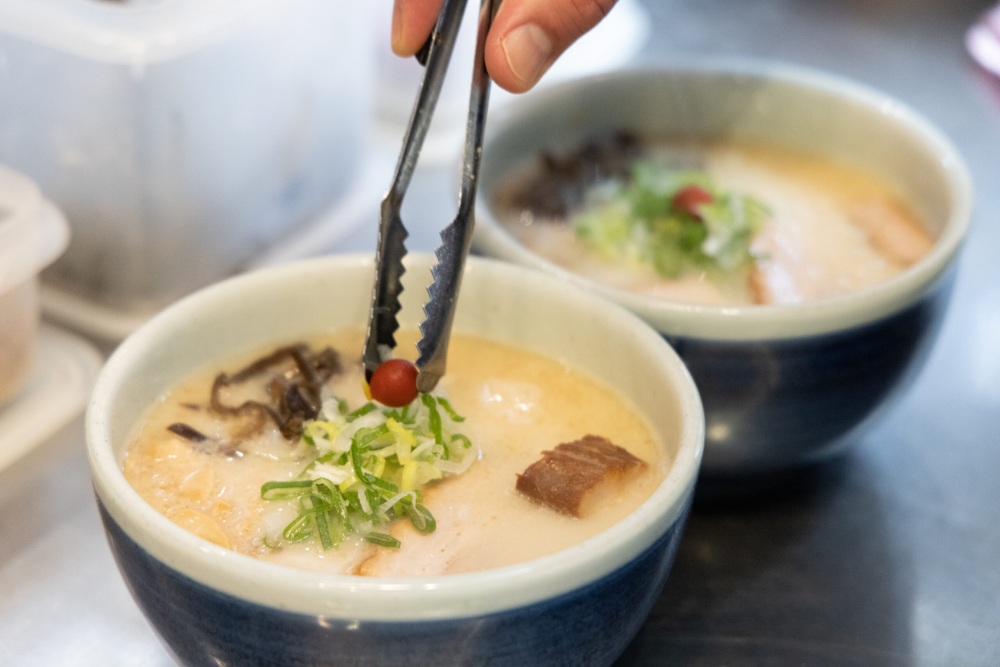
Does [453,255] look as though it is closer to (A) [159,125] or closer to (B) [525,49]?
(B) [525,49]

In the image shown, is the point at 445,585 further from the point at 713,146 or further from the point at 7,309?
the point at 713,146

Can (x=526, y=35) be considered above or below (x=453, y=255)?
above

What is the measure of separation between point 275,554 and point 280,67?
91 cm

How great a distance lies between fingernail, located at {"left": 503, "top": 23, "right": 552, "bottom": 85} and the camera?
3.71 feet

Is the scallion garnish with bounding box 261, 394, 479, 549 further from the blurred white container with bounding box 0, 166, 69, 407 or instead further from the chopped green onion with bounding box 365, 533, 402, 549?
the blurred white container with bounding box 0, 166, 69, 407

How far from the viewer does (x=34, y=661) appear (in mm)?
1186

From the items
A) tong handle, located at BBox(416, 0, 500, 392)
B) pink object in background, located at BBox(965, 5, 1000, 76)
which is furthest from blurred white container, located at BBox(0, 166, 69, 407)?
pink object in background, located at BBox(965, 5, 1000, 76)

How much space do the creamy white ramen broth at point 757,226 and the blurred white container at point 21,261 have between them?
0.62 meters

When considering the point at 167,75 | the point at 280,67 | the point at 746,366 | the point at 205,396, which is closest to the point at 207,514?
the point at 205,396

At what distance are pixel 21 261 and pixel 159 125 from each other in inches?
11.5

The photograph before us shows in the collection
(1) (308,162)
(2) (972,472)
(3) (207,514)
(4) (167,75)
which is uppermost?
(4) (167,75)

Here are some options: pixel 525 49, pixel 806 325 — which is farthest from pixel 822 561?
pixel 525 49

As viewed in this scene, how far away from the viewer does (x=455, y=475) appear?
1139 mm

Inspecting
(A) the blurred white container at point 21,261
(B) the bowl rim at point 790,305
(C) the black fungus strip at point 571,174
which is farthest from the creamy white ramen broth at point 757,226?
(A) the blurred white container at point 21,261
